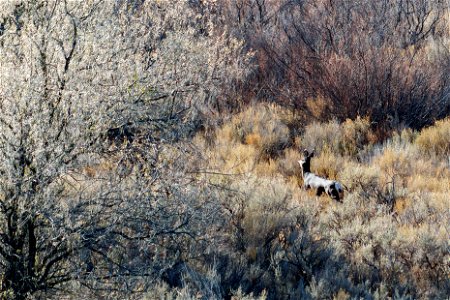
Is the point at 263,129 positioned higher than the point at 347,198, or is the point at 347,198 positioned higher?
the point at 263,129

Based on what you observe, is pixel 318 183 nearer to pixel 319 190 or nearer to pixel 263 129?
pixel 319 190

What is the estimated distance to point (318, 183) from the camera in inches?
313

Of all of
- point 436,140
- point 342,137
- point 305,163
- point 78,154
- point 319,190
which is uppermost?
point 78,154

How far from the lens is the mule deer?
302 inches

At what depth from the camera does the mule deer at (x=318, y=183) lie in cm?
768

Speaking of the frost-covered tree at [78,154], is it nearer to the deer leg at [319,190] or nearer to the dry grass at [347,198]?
the dry grass at [347,198]

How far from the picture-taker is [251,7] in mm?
14789

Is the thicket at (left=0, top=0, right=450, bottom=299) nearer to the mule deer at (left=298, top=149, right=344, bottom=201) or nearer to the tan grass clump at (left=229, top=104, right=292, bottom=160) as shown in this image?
the mule deer at (left=298, top=149, right=344, bottom=201)

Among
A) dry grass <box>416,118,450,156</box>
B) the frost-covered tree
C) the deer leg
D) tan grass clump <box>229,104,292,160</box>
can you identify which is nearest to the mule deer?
the deer leg

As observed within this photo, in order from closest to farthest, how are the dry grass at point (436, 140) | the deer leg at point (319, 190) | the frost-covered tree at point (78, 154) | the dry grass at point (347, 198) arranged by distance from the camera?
1. the frost-covered tree at point (78, 154)
2. the dry grass at point (347, 198)
3. the deer leg at point (319, 190)
4. the dry grass at point (436, 140)

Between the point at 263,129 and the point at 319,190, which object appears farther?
the point at 263,129

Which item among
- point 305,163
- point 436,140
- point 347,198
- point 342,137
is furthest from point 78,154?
point 436,140

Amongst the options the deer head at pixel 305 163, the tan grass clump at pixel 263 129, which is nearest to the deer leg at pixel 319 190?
the deer head at pixel 305 163

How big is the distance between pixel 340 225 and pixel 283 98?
4.49 meters
